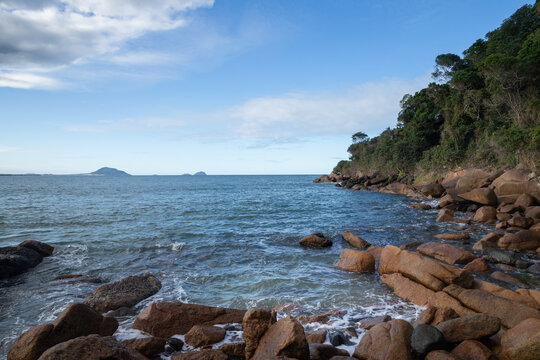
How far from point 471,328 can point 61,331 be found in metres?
6.73

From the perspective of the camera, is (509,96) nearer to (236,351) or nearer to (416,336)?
(416,336)

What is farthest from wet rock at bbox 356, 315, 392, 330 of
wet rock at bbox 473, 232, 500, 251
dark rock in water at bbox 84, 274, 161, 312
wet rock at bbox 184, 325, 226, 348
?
wet rock at bbox 473, 232, 500, 251

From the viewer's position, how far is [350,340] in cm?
582

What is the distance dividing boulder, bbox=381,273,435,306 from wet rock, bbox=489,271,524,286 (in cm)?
293

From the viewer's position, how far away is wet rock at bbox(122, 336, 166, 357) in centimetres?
507

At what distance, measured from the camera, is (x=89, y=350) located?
3.91 metres

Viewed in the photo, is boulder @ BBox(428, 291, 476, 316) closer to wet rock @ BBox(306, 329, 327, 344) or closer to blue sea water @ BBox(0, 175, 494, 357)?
blue sea water @ BBox(0, 175, 494, 357)

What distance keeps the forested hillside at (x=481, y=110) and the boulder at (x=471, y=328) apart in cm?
2217

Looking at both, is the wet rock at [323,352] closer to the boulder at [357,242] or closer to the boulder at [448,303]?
the boulder at [448,303]

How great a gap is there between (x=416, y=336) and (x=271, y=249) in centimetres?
903

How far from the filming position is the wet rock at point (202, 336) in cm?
560

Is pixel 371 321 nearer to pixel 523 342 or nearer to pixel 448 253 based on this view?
pixel 523 342

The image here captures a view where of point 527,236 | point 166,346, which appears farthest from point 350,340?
point 527,236

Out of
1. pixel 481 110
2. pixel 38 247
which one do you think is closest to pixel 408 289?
pixel 38 247
